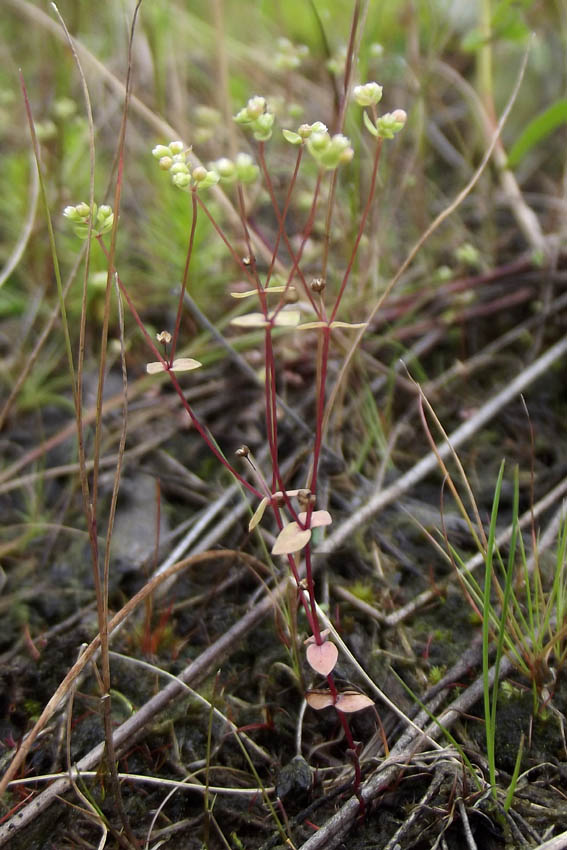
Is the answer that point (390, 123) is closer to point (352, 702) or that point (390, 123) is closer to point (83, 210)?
point (83, 210)

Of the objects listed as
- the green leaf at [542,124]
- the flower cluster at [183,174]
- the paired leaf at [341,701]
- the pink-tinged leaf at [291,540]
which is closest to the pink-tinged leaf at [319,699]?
the paired leaf at [341,701]

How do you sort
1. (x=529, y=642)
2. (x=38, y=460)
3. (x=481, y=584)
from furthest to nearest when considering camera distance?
1. (x=38, y=460)
2. (x=481, y=584)
3. (x=529, y=642)

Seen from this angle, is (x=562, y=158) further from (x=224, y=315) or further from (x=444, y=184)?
(x=224, y=315)

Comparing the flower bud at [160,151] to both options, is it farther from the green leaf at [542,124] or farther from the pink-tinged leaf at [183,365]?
the green leaf at [542,124]

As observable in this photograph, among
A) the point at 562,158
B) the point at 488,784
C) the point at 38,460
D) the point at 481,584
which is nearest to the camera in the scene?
the point at 488,784

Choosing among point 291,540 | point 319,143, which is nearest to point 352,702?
point 291,540

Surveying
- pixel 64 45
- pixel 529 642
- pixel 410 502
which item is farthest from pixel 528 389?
pixel 64 45
